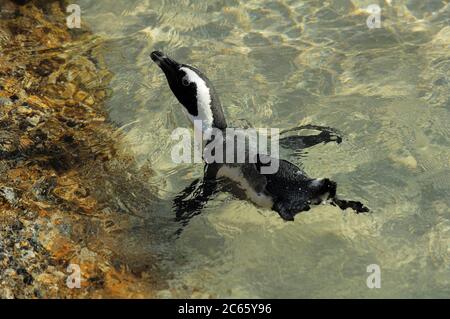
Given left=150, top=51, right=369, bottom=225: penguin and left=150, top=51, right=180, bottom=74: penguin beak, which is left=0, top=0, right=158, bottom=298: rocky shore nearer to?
left=150, top=51, right=369, bottom=225: penguin

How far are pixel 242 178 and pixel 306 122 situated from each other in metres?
0.86

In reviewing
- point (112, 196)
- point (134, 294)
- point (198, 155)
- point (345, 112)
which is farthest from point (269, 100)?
point (134, 294)

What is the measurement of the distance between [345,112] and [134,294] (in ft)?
5.46

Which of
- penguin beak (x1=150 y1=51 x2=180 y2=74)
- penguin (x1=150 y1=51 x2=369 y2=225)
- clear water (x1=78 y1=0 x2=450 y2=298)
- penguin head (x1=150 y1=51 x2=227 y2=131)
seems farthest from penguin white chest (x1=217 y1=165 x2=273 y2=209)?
penguin beak (x1=150 y1=51 x2=180 y2=74)

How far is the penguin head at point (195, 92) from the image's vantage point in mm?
2512

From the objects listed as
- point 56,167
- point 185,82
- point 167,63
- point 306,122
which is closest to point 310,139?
point 306,122

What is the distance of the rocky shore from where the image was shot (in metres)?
2.07

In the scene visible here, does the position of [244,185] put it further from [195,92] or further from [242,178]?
[195,92]

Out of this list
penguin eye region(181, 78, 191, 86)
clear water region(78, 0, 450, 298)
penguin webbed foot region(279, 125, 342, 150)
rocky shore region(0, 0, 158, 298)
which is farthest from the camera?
penguin webbed foot region(279, 125, 342, 150)

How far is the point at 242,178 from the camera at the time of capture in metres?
2.34

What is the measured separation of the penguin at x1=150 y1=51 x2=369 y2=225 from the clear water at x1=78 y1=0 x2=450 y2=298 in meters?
0.07

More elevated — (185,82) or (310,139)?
(185,82)

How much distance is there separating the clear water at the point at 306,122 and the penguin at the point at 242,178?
0.07m

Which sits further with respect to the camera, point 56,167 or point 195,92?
point 56,167
